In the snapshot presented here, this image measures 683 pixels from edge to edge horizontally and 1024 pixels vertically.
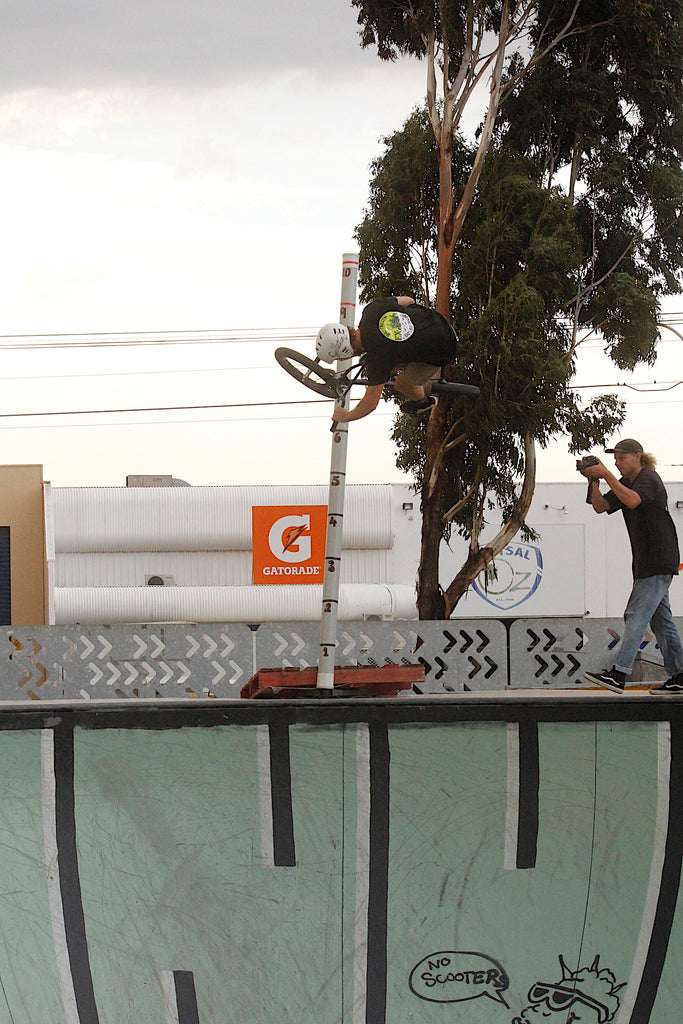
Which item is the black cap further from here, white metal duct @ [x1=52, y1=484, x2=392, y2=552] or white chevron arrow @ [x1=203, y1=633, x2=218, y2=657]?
white metal duct @ [x1=52, y1=484, x2=392, y2=552]

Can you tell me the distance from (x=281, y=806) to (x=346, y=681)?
1153 mm

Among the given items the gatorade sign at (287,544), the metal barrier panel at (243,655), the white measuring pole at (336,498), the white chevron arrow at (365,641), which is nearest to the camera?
the white measuring pole at (336,498)

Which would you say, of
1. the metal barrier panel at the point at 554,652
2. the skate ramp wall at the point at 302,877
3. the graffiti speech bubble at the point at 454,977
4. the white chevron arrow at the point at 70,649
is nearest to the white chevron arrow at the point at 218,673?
the white chevron arrow at the point at 70,649

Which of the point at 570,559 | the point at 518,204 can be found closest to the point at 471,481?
the point at 518,204

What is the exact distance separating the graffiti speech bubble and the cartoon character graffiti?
0.77 feet

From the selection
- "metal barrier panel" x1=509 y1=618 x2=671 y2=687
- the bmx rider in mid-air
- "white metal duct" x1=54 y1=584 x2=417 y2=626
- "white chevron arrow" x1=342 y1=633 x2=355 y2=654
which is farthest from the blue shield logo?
the bmx rider in mid-air

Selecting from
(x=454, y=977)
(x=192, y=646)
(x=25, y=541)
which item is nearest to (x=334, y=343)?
(x=454, y=977)

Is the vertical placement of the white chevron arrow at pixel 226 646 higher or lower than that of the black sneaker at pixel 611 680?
lower

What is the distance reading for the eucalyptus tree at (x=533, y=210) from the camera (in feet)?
64.9

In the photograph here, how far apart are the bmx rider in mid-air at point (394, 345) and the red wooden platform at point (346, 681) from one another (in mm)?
1668

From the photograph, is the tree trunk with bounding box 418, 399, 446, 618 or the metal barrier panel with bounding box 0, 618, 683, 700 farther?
the tree trunk with bounding box 418, 399, 446, 618

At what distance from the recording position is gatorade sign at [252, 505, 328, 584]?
39.8m

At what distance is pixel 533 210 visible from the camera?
2008cm

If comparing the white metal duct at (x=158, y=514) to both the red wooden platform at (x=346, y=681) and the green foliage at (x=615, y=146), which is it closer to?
the green foliage at (x=615, y=146)
